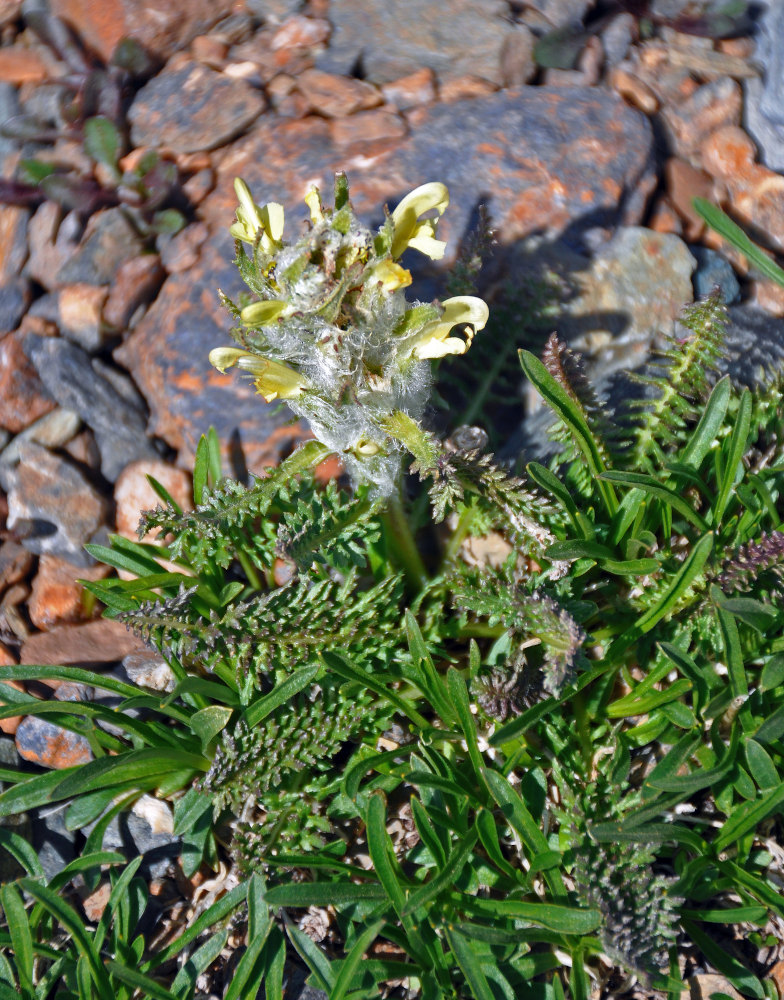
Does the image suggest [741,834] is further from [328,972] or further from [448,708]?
[328,972]

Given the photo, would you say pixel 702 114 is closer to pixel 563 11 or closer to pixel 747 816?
pixel 563 11

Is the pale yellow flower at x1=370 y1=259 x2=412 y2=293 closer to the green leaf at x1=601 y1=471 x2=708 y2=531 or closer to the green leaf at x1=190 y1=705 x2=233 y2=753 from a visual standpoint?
the green leaf at x1=601 y1=471 x2=708 y2=531

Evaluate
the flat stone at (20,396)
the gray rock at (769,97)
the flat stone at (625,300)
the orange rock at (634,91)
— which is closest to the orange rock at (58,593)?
the flat stone at (20,396)

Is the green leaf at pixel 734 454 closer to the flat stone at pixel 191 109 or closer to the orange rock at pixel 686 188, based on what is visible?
the orange rock at pixel 686 188

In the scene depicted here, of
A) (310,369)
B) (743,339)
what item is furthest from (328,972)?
(743,339)

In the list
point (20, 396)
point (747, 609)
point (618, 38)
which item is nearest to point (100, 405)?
point (20, 396)

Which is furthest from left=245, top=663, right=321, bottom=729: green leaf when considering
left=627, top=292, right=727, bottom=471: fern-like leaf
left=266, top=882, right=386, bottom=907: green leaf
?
left=627, top=292, right=727, bottom=471: fern-like leaf

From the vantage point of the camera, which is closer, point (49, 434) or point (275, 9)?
point (49, 434)
